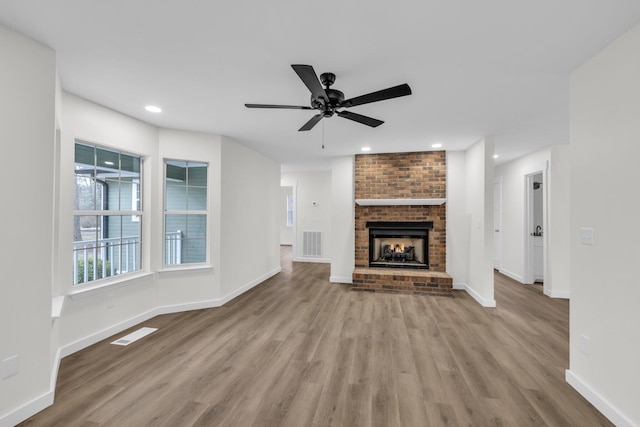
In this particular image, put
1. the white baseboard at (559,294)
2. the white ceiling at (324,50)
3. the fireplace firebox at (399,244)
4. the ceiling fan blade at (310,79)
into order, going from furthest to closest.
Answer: the fireplace firebox at (399,244) < the white baseboard at (559,294) < the ceiling fan blade at (310,79) < the white ceiling at (324,50)

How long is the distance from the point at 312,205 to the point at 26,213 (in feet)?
20.8

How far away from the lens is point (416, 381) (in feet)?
7.41

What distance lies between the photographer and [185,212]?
390cm

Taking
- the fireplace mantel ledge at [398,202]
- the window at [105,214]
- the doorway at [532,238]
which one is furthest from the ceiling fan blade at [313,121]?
the doorway at [532,238]

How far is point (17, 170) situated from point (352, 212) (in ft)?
15.0

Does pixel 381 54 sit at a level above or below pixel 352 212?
above

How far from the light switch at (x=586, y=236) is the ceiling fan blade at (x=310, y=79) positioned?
2.19 metres

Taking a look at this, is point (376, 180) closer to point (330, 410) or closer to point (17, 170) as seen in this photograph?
point (330, 410)

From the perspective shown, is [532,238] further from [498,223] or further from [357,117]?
[357,117]

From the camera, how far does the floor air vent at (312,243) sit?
787cm

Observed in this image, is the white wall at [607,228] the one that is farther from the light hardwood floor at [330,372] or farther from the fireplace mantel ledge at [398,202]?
the fireplace mantel ledge at [398,202]

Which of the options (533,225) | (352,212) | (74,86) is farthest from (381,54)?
(533,225)

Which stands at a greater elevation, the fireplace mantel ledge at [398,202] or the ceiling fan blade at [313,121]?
the ceiling fan blade at [313,121]

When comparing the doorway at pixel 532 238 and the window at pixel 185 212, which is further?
the doorway at pixel 532 238
